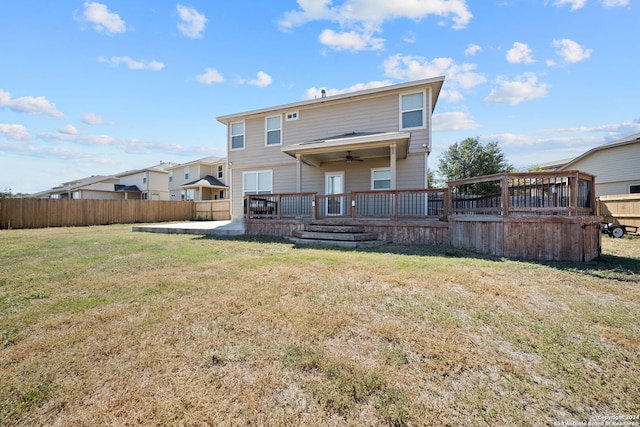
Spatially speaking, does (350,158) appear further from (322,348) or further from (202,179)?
(202,179)

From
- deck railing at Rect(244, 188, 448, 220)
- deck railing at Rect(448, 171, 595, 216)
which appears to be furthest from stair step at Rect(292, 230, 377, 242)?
deck railing at Rect(448, 171, 595, 216)

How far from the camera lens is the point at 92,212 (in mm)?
17922

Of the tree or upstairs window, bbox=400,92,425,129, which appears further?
the tree

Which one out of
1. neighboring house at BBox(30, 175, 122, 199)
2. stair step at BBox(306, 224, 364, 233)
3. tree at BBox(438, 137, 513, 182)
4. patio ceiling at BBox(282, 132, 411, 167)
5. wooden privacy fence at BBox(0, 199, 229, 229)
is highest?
tree at BBox(438, 137, 513, 182)

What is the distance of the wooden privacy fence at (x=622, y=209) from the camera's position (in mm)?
10758

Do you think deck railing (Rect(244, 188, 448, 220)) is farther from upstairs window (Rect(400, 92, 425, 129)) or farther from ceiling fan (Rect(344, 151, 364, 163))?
upstairs window (Rect(400, 92, 425, 129))

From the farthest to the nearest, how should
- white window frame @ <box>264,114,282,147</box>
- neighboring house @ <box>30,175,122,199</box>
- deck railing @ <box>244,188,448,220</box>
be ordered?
neighboring house @ <box>30,175,122,199</box>
white window frame @ <box>264,114,282,147</box>
deck railing @ <box>244,188,448,220</box>

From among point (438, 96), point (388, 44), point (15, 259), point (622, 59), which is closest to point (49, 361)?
point (15, 259)

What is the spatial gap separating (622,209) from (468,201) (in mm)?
7307

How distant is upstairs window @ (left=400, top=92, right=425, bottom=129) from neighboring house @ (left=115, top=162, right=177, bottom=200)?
30.7 m

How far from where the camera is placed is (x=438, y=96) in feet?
37.5

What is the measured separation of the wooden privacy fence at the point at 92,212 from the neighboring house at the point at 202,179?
14.9ft


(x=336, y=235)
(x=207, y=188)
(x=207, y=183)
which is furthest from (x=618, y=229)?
(x=207, y=188)

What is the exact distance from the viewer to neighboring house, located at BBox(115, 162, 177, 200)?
3288 centimetres
